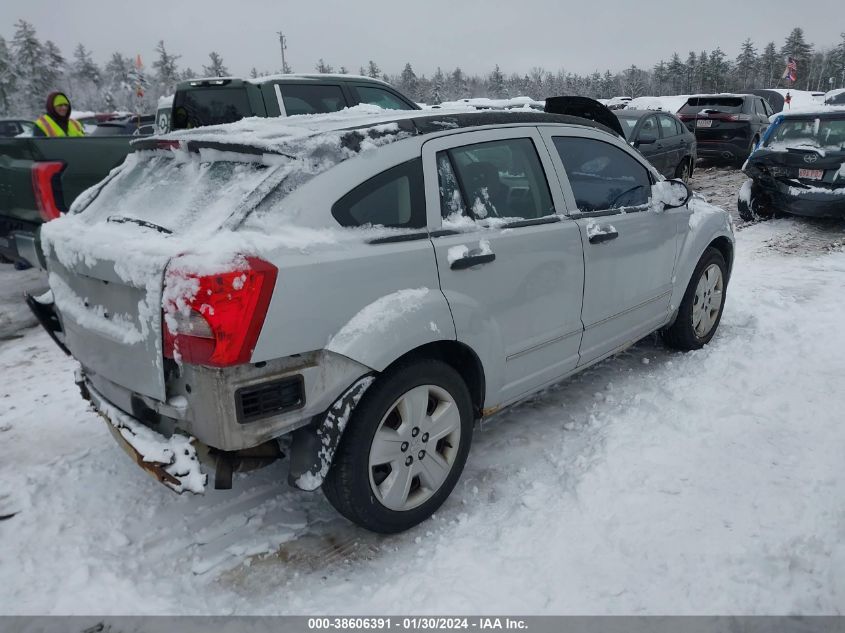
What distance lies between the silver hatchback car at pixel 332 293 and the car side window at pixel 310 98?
418 cm

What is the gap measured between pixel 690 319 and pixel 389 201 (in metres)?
3.02

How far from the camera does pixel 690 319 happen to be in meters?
4.62

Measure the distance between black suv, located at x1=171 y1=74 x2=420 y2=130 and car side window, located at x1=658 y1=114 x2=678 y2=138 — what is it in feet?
21.6

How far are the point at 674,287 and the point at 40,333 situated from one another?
5.42 m

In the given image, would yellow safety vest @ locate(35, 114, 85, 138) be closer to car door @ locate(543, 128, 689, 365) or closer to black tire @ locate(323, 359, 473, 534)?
car door @ locate(543, 128, 689, 365)

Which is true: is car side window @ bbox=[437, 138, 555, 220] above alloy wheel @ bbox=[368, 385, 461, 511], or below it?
above

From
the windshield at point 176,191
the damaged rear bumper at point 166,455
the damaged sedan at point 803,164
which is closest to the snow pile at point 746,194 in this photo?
the damaged sedan at point 803,164

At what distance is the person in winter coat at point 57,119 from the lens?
7766 mm

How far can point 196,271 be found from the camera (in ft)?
6.79

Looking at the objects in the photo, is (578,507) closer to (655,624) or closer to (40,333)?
(655,624)

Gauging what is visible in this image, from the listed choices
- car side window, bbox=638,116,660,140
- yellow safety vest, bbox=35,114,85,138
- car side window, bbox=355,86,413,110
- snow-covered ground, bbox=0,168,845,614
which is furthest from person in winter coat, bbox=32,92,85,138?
car side window, bbox=638,116,660,140

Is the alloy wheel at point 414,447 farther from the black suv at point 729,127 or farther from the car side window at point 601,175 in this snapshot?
the black suv at point 729,127

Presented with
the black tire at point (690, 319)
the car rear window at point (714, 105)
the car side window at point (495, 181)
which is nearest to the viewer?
the car side window at point (495, 181)

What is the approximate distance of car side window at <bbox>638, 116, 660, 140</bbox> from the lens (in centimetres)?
1126
